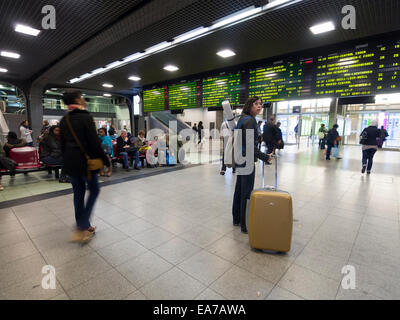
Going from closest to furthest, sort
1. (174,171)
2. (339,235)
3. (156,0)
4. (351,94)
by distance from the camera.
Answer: (339,235)
(156,0)
(351,94)
(174,171)

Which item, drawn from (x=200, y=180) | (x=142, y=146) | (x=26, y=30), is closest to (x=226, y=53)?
(x=200, y=180)

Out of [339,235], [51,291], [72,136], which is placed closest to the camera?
[51,291]

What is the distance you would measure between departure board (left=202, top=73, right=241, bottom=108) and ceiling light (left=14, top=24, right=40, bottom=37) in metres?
4.78

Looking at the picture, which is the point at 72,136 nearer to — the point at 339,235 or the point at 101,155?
the point at 101,155

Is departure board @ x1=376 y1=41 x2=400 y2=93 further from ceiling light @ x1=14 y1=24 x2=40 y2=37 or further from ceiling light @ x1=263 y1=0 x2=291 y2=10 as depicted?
ceiling light @ x1=14 y1=24 x2=40 y2=37

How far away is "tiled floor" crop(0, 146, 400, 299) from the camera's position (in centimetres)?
169

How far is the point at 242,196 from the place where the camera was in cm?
255

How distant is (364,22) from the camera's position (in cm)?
393

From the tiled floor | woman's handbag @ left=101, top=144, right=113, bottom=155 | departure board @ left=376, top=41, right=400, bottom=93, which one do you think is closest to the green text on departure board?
departure board @ left=376, top=41, right=400, bottom=93

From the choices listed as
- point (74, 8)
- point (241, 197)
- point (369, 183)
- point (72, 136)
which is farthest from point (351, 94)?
point (74, 8)

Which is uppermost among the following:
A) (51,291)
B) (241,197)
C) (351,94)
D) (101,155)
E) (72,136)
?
(351,94)

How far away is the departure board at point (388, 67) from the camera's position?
A: 13.8 ft

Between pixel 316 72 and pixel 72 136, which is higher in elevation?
pixel 316 72

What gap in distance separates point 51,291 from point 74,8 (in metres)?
4.56
